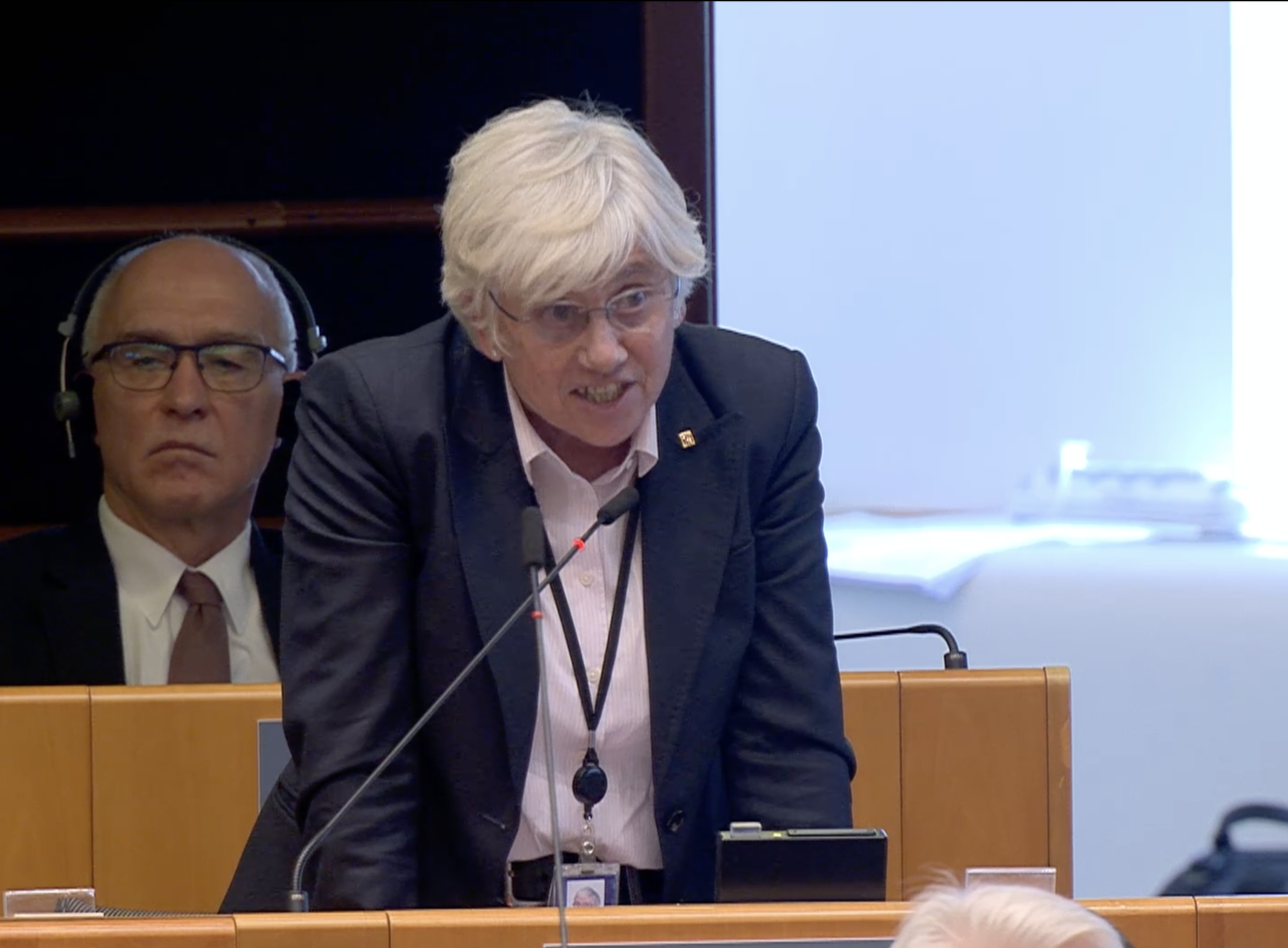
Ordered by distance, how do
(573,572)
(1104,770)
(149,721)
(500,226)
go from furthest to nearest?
(1104,770)
(149,721)
(573,572)
(500,226)

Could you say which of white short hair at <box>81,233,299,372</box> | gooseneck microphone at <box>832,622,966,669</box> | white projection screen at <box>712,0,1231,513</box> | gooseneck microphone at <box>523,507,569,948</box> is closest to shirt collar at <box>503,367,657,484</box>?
gooseneck microphone at <box>523,507,569,948</box>

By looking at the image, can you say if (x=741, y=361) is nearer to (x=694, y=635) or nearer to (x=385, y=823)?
(x=694, y=635)

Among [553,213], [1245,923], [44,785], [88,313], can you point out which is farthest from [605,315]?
[88,313]

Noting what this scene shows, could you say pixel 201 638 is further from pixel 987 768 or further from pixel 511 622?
pixel 511 622

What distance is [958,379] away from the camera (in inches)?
127

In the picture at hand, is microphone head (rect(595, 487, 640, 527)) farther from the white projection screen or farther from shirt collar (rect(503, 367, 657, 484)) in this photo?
the white projection screen

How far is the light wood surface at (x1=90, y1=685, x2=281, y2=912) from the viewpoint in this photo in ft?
7.61

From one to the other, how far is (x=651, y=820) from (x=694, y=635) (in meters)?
0.18

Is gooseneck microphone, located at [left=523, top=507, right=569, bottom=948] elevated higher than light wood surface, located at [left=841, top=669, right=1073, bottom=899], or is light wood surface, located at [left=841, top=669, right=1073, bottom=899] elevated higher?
gooseneck microphone, located at [left=523, top=507, right=569, bottom=948]

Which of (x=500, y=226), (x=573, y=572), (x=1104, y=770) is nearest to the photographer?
(x=500, y=226)

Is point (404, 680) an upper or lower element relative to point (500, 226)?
lower

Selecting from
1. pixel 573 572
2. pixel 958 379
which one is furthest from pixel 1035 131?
pixel 573 572

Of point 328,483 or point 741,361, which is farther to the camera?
point 741,361

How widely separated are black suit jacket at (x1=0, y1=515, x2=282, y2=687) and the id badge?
35.6 inches
